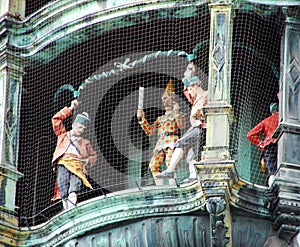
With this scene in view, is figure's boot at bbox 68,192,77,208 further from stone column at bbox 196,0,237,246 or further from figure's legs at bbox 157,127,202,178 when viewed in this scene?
stone column at bbox 196,0,237,246

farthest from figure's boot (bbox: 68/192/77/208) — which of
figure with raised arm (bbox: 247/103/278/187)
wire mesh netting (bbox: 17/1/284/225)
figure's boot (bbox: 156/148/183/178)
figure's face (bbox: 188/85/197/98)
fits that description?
figure with raised arm (bbox: 247/103/278/187)

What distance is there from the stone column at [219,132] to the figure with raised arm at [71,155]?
2.76m

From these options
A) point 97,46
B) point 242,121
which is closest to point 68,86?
point 97,46

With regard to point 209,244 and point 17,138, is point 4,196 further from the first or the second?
point 209,244

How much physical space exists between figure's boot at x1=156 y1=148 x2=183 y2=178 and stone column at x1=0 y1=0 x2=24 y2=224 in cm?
261

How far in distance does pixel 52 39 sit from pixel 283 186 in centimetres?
517

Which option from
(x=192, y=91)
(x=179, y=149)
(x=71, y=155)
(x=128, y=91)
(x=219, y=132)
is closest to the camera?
(x=219, y=132)

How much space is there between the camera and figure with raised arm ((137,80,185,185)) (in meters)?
34.6

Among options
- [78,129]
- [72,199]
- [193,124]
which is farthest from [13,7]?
A: [193,124]

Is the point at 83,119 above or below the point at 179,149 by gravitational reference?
above

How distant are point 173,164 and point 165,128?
109 cm

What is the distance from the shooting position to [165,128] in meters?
34.8

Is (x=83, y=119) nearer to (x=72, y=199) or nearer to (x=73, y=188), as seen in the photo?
(x=73, y=188)

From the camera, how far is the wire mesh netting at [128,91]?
34406mm
